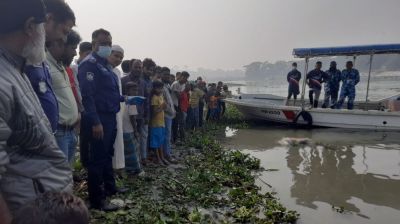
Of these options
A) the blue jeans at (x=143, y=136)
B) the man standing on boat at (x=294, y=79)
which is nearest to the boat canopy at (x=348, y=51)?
the man standing on boat at (x=294, y=79)

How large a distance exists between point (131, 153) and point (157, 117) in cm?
107

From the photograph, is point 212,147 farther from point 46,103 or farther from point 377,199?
point 46,103

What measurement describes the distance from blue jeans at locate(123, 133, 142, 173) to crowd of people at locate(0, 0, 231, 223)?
15 mm

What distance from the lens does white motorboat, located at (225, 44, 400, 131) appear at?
38.2 ft

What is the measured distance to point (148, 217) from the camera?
402cm

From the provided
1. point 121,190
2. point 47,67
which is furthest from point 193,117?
point 47,67

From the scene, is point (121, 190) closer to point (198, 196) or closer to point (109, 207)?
point (109, 207)

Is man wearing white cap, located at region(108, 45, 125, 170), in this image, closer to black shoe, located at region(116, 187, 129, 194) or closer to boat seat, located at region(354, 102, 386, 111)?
black shoe, located at region(116, 187, 129, 194)

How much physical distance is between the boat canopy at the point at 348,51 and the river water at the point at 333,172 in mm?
→ 2776

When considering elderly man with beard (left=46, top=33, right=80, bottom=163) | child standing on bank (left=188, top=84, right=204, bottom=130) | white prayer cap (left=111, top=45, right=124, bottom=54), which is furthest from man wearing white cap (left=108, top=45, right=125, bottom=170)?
child standing on bank (left=188, top=84, right=204, bottom=130)

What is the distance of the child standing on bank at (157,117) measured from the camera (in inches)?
251

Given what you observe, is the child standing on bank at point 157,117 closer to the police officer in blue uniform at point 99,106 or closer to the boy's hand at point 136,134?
the boy's hand at point 136,134

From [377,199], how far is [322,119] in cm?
735

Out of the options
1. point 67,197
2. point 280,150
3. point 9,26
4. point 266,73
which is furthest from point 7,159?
point 266,73
